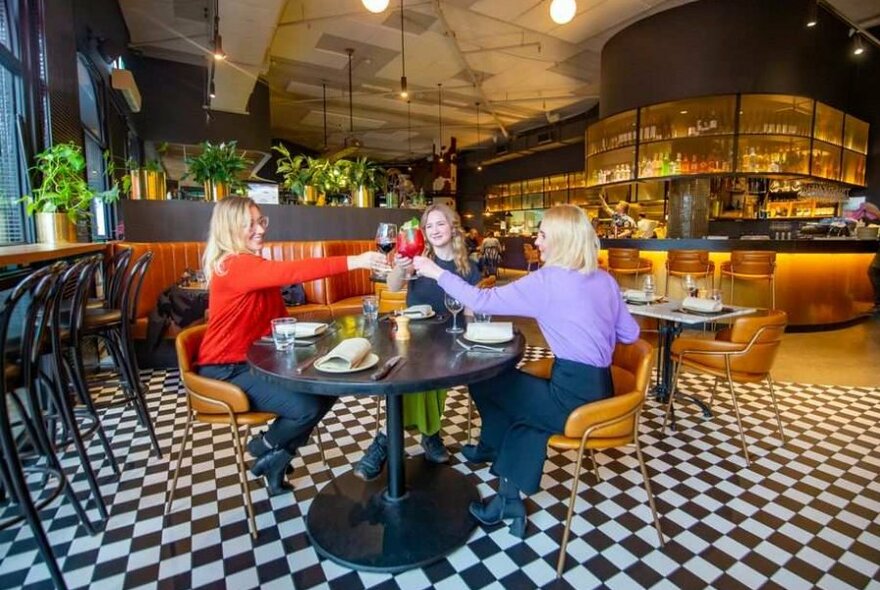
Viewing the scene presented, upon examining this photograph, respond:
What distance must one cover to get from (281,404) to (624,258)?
567 cm

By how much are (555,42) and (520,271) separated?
722cm

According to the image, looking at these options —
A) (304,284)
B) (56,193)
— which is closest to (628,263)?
(304,284)

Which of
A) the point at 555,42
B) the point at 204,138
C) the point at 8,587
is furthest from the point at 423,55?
the point at 8,587

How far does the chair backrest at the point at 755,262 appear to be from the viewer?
5609 mm

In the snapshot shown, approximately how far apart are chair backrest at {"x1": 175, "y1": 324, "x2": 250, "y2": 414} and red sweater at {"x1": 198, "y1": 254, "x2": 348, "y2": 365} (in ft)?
0.27

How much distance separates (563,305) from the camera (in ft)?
6.01

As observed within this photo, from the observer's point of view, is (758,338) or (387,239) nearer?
(387,239)

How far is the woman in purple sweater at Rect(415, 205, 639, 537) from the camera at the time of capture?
1.84 m

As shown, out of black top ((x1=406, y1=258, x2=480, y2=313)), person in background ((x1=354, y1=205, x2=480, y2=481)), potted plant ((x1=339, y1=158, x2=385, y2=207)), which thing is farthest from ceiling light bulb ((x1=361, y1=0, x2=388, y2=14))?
black top ((x1=406, y1=258, x2=480, y2=313))

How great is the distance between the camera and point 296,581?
1.76 m

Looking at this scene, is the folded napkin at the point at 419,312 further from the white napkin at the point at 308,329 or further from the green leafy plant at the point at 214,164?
the green leafy plant at the point at 214,164

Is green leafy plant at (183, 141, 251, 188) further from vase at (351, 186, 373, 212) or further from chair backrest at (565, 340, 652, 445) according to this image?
chair backrest at (565, 340, 652, 445)

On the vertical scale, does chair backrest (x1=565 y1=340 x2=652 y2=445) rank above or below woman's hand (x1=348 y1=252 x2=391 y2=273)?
below

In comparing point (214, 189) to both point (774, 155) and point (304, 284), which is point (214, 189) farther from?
point (774, 155)
